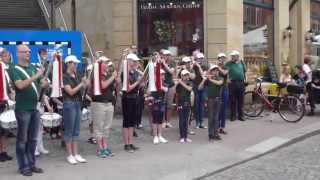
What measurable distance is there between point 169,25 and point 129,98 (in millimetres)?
7007

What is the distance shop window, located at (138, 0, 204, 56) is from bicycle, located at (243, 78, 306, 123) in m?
2.27

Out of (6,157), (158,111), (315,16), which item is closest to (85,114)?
(158,111)

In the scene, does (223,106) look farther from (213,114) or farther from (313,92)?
(313,92)

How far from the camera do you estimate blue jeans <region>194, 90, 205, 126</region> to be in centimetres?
1491

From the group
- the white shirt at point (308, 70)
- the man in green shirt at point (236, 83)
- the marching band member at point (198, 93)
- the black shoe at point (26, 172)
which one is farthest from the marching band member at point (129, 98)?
the white shirt at point (308, 70)

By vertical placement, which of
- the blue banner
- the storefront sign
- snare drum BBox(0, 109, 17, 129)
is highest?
the storefront sign

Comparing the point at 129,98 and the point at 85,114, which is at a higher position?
the point at 129,98

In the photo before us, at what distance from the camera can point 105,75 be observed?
449 inches

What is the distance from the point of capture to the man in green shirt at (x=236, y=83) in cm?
1622

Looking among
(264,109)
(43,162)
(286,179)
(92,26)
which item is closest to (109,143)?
(43,162)

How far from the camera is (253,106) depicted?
55.4 ft

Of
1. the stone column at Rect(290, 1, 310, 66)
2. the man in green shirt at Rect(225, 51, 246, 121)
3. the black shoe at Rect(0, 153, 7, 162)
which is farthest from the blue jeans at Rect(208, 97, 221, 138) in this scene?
the stone column at Rect(290, 1, 310, 66)

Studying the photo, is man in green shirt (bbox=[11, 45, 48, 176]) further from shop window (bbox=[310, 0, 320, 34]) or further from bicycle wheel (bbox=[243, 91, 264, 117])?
shop window (bbox=[310, 0, 320, 34])

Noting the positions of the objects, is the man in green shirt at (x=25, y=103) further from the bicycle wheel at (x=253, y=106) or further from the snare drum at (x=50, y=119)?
the bicycle wheel at (x=253, y=106)
